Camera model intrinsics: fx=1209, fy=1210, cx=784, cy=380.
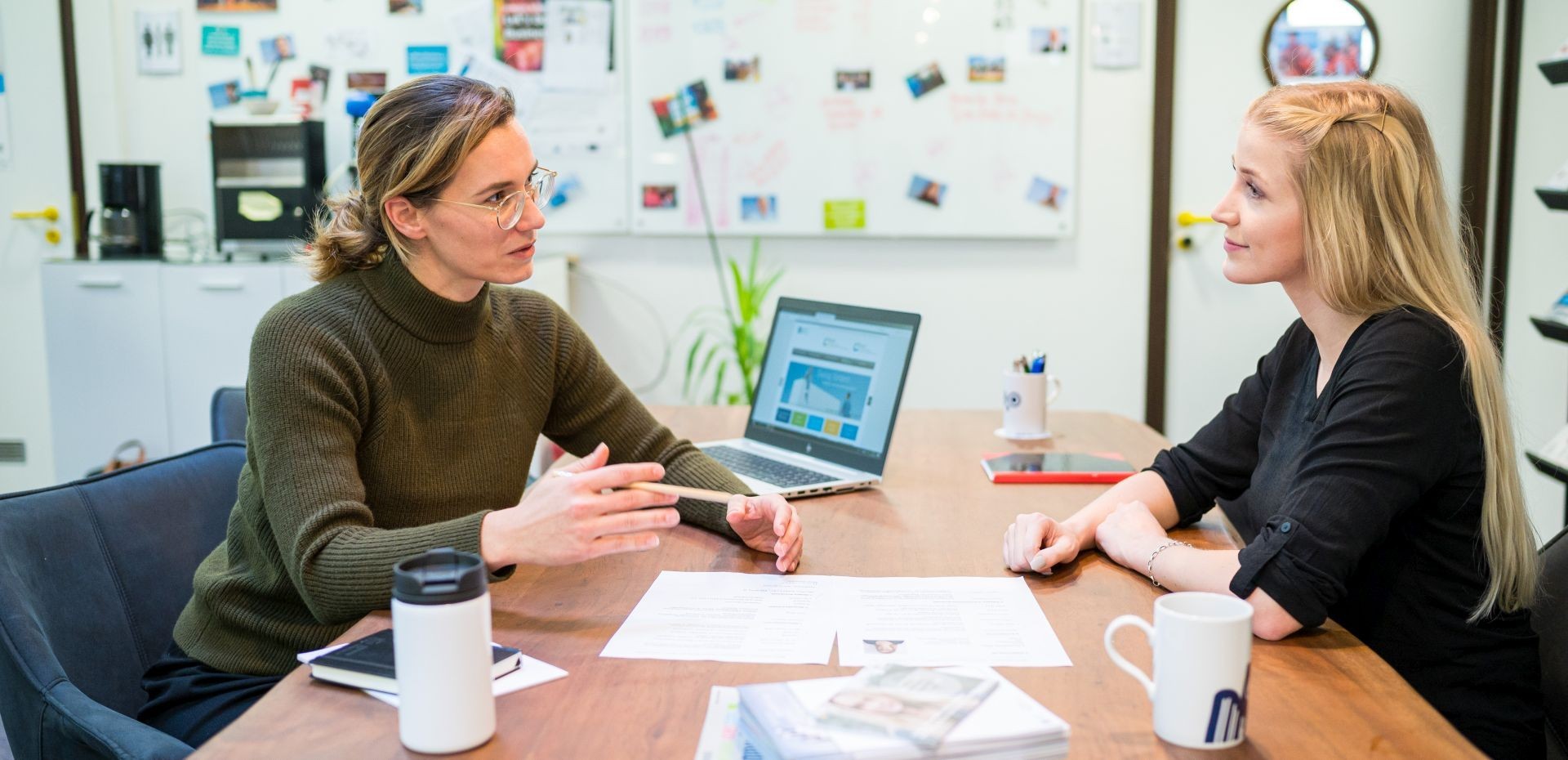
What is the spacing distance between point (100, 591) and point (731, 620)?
809 millimetres

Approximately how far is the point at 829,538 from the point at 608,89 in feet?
8.54

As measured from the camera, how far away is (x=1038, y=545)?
1.35 metres

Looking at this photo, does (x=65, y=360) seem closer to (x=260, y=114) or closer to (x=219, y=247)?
(x=219, y=247)

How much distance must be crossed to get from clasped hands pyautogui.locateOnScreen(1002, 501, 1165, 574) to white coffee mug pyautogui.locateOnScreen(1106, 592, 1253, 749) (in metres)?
0.42

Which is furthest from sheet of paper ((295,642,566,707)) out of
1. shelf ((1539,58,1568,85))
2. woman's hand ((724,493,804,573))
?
shelf ((1539,58,1568,85))

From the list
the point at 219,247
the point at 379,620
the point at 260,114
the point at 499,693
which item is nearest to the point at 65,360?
the point at 219,247

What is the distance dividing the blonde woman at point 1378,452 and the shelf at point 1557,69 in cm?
145

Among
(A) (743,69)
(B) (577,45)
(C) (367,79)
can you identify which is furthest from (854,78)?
(C) (367,79)

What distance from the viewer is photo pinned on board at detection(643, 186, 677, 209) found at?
3.81 metres

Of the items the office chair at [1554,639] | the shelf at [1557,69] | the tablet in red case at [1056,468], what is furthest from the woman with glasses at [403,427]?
the shelf at [1557,69]

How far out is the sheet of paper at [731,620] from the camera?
109cm

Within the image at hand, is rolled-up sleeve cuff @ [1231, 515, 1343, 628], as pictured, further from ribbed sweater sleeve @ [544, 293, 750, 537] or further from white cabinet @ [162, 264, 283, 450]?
white cabinet @ [162, 264, 283, 450]

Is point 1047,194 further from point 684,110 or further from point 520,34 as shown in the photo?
point 520,34

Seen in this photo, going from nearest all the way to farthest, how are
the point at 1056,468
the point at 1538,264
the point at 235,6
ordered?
the point at 1056,468 → the point at 1538,264 → the point at 235,6
